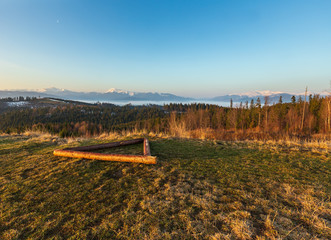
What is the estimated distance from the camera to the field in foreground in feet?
6.61

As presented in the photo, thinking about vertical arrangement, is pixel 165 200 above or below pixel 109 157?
below

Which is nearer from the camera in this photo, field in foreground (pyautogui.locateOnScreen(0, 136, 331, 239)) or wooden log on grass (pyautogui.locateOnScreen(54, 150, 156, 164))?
field in foreground (pyautogui.locateOnScreen(0, 136, 331, 239))

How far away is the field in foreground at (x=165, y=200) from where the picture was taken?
6.61 ft

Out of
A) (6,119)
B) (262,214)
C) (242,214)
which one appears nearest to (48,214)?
(242,214)

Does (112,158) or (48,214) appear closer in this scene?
(48,214)

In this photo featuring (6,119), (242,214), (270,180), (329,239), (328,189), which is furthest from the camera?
(6,119)

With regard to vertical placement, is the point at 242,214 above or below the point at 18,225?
above

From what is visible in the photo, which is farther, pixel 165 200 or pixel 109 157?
pixel 109 157

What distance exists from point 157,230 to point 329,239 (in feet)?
7.25

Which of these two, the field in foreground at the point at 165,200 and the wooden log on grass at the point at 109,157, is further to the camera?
the wooden log on grass at the point at 109,157

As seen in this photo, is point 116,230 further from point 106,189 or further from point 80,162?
point 80,162

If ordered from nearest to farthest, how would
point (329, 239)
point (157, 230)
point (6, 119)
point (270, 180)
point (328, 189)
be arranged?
point (329, 239) → point (157, 230) → point (328, 189) → point (270, 180) → point (6, 119)

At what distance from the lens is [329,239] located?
1.84m

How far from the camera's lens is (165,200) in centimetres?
272
